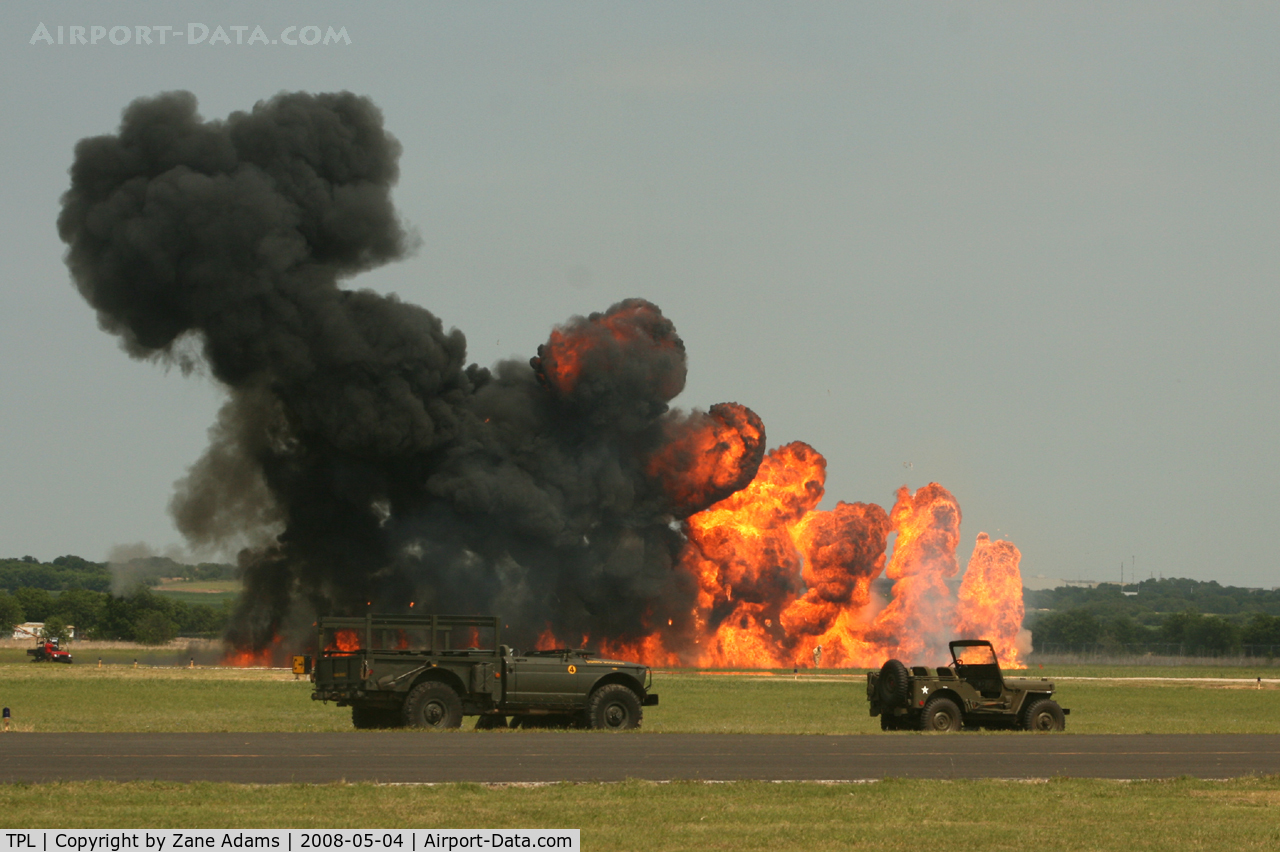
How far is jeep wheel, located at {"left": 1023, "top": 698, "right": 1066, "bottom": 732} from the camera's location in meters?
34.2

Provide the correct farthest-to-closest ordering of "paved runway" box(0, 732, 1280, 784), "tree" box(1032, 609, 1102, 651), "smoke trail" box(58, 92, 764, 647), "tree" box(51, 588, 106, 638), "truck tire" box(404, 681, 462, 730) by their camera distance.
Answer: "tree" box(1032, 609, 1102, 651)
"tree" box(51, 588, 106, 638)
"smoke trail" box(58, 92, 764, 647)
"truck tire" box(404, 681, 462, 730)
"paved runway" box(0, 732, 1280, 784)

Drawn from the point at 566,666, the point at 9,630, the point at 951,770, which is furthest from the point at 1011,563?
the point at 9,630

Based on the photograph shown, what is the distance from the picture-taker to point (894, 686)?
33656mm

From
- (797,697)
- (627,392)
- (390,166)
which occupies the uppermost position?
(390,166)

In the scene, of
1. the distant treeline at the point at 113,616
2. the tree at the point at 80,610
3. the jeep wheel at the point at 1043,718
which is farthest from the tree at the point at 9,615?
the jeep wheel at the point at 1043,718

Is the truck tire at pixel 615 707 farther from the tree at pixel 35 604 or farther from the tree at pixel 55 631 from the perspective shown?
the tree at pixel 35 604

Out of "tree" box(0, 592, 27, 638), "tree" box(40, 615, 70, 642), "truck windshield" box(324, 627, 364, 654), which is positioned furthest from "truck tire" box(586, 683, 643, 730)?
"tree" box(0, 592, 27, 638)

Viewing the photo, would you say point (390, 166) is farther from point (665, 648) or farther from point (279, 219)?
point (665, 648)

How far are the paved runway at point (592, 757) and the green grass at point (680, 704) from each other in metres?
3.34

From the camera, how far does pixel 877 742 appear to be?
1163 inches

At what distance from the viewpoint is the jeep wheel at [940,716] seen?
109 feet

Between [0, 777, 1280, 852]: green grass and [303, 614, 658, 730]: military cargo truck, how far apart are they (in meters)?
12.0

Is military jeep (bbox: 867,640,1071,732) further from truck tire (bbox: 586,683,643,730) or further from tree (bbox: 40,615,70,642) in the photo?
tree (bbox: 40,615,70,642)

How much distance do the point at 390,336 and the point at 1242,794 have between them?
68.8 meters
